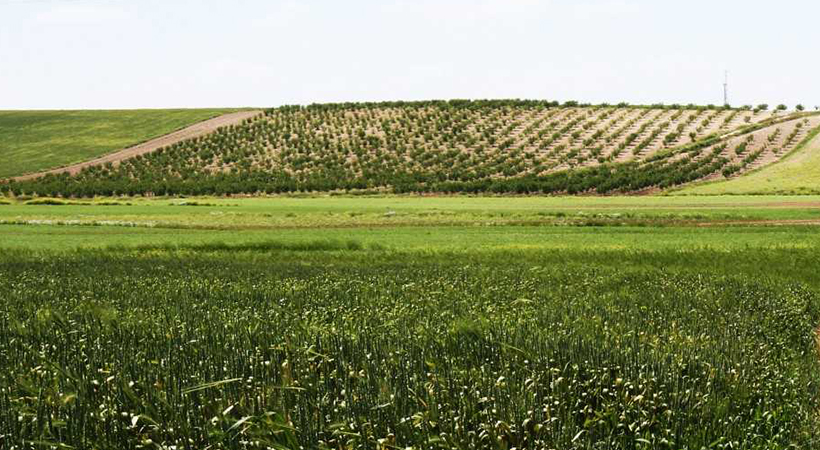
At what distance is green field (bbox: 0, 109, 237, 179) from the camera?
4685 inches

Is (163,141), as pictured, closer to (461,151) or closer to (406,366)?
(461,151)

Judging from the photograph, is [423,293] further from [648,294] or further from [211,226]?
[211,226]

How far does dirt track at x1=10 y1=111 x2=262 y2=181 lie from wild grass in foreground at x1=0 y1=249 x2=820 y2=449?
309 feet

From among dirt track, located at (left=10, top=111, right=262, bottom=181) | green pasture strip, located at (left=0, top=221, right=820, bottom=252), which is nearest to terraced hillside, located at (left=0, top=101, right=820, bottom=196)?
dirt track, located at (left=10, top=111, right=262, bottom=181)

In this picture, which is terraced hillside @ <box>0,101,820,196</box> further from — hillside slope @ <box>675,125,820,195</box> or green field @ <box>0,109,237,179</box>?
green field @ <box>0,109,237,179</box>

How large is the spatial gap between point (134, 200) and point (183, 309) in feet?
240

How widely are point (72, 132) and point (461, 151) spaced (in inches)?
2394

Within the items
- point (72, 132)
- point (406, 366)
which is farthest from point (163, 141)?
point (406, 366)

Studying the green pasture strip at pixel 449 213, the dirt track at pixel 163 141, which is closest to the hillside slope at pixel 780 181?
the green pasture strip at pixel 449 213

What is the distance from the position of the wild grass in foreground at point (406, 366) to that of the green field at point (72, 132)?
99334 mm

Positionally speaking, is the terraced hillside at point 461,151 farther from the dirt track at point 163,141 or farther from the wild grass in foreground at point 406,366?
the wild grass in foreground at point 406,366

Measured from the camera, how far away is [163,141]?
128 metres

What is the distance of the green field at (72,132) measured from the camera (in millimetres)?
119000

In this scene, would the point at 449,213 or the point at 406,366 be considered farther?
the point at 449,213
